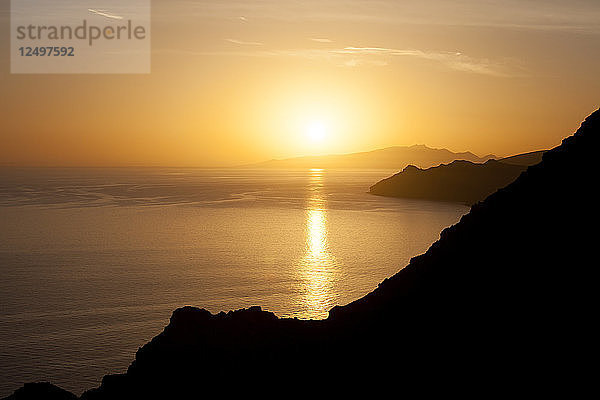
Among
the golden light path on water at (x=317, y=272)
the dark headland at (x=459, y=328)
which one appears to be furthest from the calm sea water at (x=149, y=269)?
the dark headland at (x=459, y=328)

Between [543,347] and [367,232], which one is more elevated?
[543,347]

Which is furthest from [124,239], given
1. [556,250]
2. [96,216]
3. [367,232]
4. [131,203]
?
[556,250]

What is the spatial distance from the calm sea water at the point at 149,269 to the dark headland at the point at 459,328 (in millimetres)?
16279

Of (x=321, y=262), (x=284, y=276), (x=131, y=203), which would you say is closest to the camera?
(x=284, y=276)

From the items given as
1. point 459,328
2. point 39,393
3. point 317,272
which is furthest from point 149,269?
point 459,328

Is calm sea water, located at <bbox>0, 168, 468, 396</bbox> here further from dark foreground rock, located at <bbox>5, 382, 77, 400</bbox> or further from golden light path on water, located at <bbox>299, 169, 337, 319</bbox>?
dark foreground rock, located at <bbox>5, 382, 77, 400</bbox>

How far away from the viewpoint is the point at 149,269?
71500 mm

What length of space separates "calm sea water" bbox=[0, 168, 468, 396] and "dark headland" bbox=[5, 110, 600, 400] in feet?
53.4

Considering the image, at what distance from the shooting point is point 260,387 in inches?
785

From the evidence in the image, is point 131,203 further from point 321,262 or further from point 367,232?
point 321,262

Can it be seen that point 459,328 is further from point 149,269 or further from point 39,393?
point 149,269

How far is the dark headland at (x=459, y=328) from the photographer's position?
1591 centimetres

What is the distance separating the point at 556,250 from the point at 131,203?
170453 mm

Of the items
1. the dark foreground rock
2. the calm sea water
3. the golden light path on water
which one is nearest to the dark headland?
the dark foreground rock
